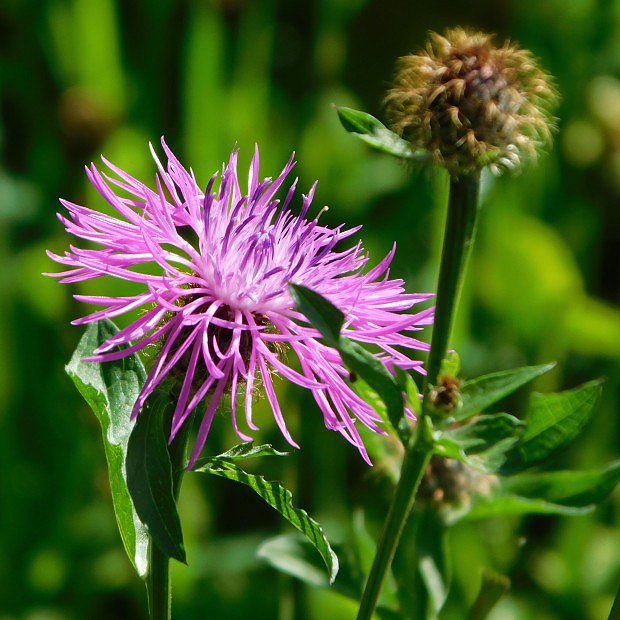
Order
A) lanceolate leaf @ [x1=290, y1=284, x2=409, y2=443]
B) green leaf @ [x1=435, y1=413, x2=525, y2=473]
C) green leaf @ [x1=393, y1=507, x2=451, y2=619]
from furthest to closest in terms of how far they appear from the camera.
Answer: green leaf @ [x1=393, y1=507, x2=451, y2=619] → green leaf @ [x1=435, y1=413, x2=525, y2=473] → lanceolate leaf @ [x1=290, y1=284, x2=409, y2=443]

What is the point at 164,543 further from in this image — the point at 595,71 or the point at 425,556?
the point at 595,71

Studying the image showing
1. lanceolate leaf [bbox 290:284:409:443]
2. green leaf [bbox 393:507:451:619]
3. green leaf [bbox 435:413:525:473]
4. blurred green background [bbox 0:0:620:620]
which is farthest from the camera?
blurred green background [bbox 0:0:620:620]

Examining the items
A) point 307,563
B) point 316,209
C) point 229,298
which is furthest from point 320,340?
point 316,209

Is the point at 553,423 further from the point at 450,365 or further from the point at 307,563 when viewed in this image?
the point at 307,563

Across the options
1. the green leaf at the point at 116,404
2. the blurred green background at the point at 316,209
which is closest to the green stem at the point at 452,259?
the green leaf at the point at 116,404

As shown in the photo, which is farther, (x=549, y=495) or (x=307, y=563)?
(x=307, y=563)

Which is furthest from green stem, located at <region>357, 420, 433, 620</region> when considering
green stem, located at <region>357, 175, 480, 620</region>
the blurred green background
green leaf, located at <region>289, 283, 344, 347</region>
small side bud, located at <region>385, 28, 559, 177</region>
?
the blurred green background

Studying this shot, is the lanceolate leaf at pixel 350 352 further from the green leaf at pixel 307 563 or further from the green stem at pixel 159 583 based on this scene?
the green leaf at pixel 307 563

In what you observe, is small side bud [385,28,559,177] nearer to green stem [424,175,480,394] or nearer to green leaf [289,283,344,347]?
green stem [424,175,480,394]
